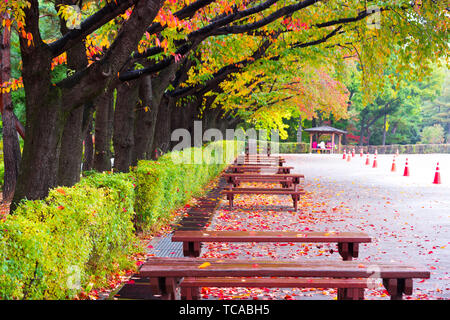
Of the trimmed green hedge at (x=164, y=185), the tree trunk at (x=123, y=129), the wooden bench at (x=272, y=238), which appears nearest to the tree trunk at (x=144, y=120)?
the trimmed green hedge at (x=164, y=185)

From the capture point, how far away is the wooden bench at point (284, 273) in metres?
4.05

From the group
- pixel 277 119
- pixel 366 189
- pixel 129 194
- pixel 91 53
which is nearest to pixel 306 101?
pixel 277 119

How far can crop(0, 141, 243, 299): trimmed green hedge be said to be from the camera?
11.8 ft

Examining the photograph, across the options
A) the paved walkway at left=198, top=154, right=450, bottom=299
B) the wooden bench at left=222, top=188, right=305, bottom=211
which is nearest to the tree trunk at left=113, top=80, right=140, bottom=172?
the paved walkway at left=198, top=154, right=450, bottom=299

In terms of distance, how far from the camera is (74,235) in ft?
15.5

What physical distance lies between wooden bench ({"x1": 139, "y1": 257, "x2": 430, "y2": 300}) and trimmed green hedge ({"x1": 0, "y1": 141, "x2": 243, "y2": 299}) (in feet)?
2.66

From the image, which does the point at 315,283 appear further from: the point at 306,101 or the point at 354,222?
the point at 306,101

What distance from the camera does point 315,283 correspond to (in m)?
4.17

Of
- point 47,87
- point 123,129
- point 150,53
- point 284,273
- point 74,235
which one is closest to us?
point 284,273

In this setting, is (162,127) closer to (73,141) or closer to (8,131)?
(8,131)

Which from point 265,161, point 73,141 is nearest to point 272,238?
point 73,141

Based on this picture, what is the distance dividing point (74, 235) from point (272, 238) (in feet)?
6.88

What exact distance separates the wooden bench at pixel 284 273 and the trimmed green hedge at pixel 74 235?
81 cm

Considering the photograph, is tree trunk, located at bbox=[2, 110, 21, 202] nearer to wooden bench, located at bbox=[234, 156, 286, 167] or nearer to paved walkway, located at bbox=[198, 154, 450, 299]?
paved walkway, located at bbox=[198, 154, 450, 299]
